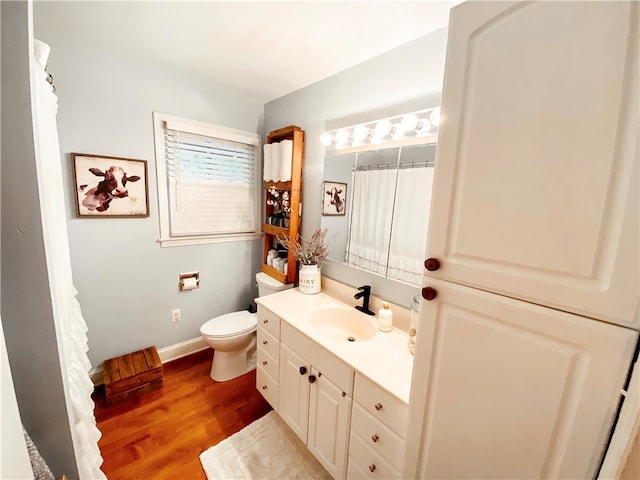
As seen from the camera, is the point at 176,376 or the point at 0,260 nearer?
the point at 0,260

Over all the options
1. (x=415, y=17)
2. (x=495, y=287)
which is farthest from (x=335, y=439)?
(x=415, y=17)

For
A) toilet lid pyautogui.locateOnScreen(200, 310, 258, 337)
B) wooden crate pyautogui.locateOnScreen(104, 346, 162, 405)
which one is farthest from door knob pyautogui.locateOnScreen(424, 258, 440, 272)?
wooden crate pyautogui.locateOnScreen(104, 346, 162, 405)

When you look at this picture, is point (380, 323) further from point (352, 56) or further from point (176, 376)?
point (176, 376)

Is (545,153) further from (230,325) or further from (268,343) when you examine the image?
(230,325)

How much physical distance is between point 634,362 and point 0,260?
4.27ft

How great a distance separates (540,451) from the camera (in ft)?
1.91

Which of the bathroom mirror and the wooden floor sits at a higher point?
the bathroom mirror

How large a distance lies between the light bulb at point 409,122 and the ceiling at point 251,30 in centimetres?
40

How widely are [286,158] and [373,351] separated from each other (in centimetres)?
147

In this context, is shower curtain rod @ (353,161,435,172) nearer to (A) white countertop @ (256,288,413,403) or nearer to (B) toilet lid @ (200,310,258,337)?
(A) white countertop @ (256,288,413,403)

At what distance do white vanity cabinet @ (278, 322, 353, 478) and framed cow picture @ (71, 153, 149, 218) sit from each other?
4.68 ft

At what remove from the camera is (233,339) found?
190 centimetres

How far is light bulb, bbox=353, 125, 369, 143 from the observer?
60.0 inches

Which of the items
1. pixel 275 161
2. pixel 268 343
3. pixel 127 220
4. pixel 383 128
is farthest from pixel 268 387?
pixel 383 128
